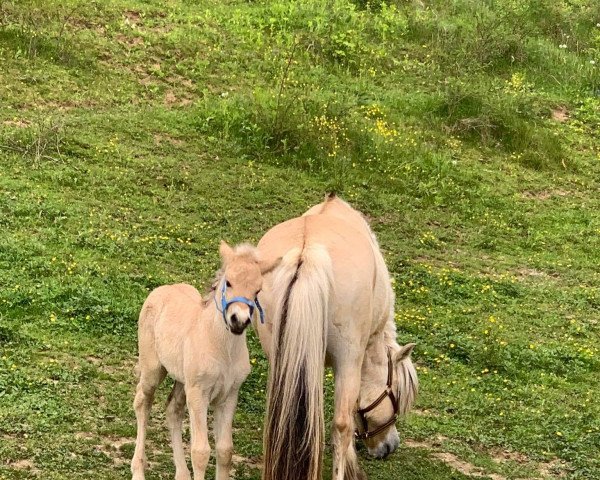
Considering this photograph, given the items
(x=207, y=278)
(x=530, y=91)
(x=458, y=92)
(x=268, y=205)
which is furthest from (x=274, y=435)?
(x=530, y=91)

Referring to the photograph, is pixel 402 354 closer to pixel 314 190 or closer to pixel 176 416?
pixel 176 416

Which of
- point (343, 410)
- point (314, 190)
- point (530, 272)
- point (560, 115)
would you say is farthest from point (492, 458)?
point (560, 115)

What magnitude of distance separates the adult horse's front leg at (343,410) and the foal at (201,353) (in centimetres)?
66

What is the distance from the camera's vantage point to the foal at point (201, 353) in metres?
4.49

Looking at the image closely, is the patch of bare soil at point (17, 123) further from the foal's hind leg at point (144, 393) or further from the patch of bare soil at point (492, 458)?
the patch of bare soil at point (492, 458)

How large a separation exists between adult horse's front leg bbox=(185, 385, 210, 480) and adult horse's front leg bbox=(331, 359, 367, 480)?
35.1 inches

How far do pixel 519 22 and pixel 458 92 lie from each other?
165 inches

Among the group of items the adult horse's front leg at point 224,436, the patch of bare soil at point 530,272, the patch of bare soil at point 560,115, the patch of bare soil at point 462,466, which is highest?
the patch of bare soil at point 560,115

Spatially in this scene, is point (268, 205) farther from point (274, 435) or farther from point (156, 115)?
point (274, 435)

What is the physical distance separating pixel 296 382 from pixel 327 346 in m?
0.50

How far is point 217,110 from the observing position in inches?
498

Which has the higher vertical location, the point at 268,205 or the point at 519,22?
the point at 519,22

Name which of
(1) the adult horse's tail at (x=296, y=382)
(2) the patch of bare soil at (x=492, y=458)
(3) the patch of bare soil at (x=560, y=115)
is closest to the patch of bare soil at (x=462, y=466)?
(2) the patch of bare soil at (x=492, y=458)

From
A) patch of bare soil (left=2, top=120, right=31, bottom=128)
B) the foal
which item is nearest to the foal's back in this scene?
the foal
